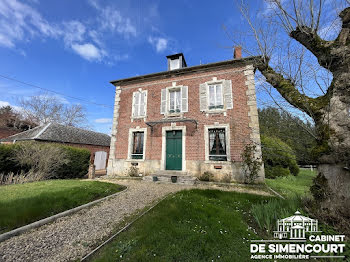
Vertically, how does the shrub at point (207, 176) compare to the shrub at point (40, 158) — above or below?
below

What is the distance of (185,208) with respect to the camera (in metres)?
3.59

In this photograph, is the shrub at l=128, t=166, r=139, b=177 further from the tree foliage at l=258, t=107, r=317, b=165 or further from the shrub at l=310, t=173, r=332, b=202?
the shrub at l=310, t=173, r=332, b=202

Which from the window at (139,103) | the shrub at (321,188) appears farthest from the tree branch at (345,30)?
the window at (139,103)

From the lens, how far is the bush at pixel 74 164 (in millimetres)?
8405

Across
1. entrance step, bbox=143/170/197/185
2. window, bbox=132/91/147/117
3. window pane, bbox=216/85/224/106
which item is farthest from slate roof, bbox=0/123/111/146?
window pane, bbox=216/85/224/106

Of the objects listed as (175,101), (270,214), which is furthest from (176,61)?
(270,214)

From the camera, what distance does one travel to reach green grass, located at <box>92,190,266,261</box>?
6.63ft

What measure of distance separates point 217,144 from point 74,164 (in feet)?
29.6

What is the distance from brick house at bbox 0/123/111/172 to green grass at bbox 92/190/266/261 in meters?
12.1

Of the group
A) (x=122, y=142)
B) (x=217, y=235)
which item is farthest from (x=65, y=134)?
(x=217, y=235)

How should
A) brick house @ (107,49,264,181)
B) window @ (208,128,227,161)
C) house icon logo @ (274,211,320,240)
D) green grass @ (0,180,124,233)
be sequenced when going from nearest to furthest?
house icon logo @ (274,211,320,240) < green grass @ (0,180,124,233) < brick house @ (107,49,264,181) < window @ (208,128,227,161)

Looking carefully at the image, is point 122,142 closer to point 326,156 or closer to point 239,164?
point 239,164

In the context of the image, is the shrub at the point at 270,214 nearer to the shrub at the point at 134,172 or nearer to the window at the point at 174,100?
the window at the point at 174,100

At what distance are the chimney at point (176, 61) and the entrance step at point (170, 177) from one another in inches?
298
